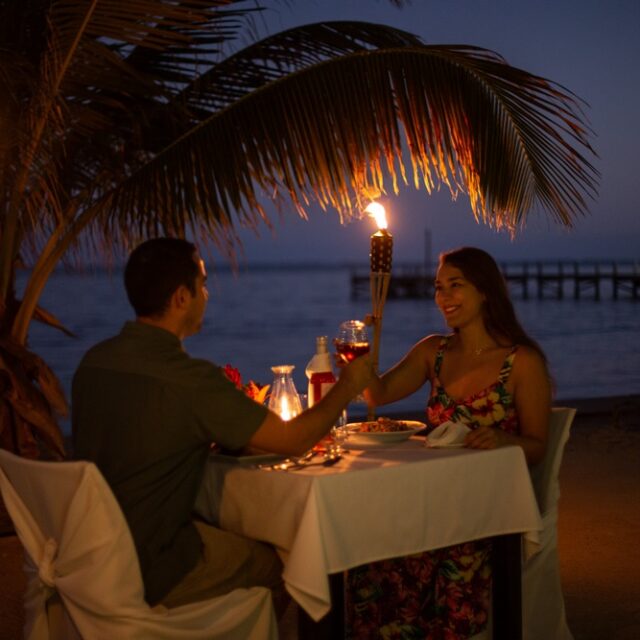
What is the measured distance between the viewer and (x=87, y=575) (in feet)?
8.60

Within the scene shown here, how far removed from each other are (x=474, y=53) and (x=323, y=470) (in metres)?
2.79

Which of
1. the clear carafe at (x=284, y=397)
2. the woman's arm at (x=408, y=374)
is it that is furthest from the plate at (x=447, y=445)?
the woman's arm at (x=408, y=374)

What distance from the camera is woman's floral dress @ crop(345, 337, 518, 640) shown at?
11.0 feet

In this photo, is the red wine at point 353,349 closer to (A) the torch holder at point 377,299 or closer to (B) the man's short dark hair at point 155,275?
(A) the torch holder at point 377,299

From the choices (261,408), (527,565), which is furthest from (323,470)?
(527,565)

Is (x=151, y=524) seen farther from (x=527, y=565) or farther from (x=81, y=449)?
(x=527, y=565)

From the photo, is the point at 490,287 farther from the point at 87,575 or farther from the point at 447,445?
the point at 87,575

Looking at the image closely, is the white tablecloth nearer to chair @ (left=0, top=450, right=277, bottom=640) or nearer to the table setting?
the table setting

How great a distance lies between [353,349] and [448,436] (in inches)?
16.0

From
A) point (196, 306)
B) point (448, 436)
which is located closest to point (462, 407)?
point (448, 436)

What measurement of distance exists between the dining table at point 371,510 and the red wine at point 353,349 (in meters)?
0.29

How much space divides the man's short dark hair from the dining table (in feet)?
1.86

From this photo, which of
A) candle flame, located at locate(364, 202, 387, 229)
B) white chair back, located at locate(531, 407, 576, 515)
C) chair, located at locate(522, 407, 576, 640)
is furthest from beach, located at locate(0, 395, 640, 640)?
candle flame, located at locate(364, 202, 387, 229)

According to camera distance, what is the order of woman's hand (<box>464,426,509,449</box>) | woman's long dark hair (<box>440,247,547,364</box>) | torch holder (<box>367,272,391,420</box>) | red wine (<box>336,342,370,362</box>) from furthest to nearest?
woman's long dark hair (<box>440,247,547,364</box>), torch holder (<box>367,272,391,420</box>), red wine (<box>336,342,370,362</box>), woman's hand (<box>464,426,509,449</box>)
